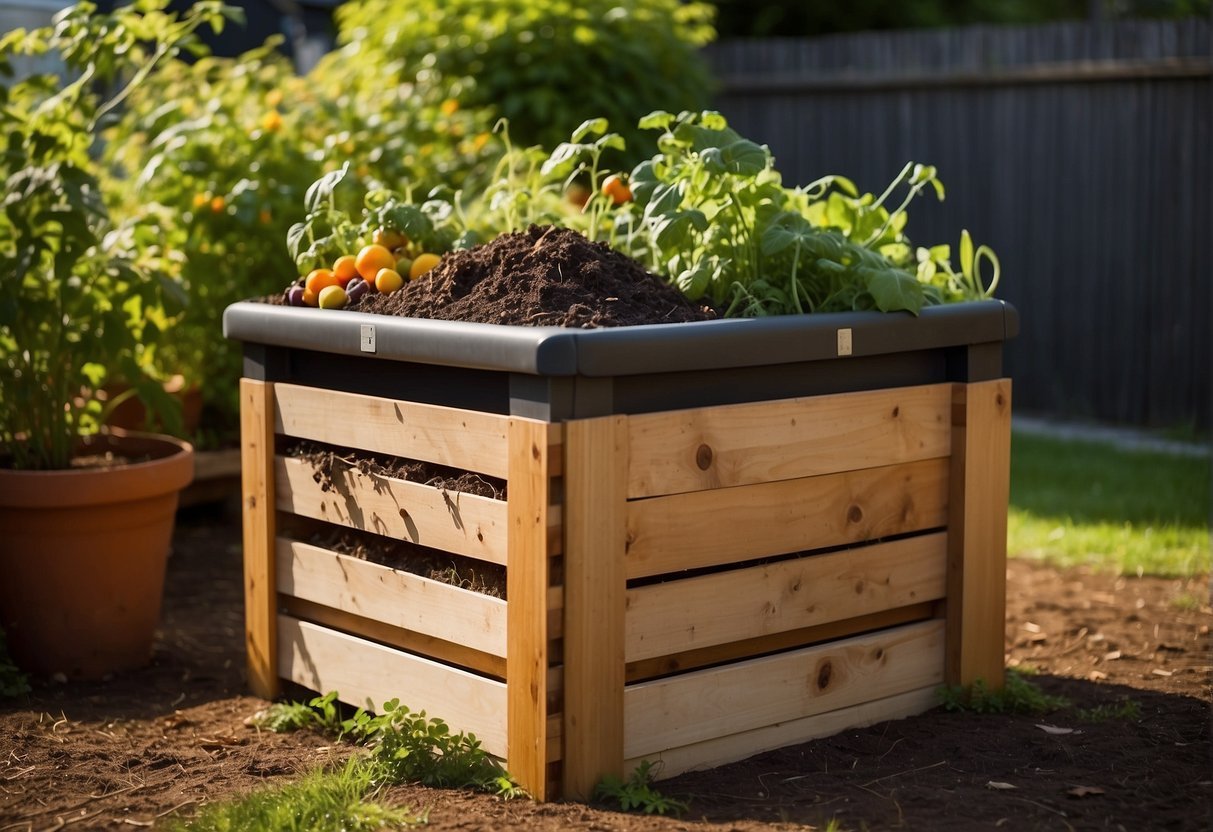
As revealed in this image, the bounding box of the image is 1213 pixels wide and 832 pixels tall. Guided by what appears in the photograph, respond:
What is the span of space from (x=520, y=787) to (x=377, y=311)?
1020 millimetres

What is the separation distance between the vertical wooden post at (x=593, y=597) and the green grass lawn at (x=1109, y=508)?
2.53 m

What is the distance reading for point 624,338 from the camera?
253 cm

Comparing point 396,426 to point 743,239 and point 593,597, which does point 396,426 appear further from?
point 743,239

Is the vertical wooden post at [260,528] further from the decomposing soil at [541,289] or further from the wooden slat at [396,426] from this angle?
the decomposing soil at [541,289]

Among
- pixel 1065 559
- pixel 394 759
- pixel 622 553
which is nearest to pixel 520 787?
pixel 394 759

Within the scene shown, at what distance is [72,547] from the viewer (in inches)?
139

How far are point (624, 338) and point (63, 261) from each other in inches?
66.9

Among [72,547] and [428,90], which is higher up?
[428,90]

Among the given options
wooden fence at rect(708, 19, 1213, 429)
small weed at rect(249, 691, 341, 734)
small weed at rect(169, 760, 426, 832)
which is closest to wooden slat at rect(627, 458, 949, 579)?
small weed at rect(169, 760, 426, 832)

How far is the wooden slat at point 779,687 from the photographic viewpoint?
2678mm

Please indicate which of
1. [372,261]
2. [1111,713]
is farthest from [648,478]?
[1111,713]

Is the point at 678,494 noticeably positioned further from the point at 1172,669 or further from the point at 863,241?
the point at 1172,669

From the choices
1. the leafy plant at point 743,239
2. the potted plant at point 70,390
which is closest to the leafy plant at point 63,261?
the potted plant at point 70,390

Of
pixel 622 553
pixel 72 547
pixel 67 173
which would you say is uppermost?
pixel 67 173
